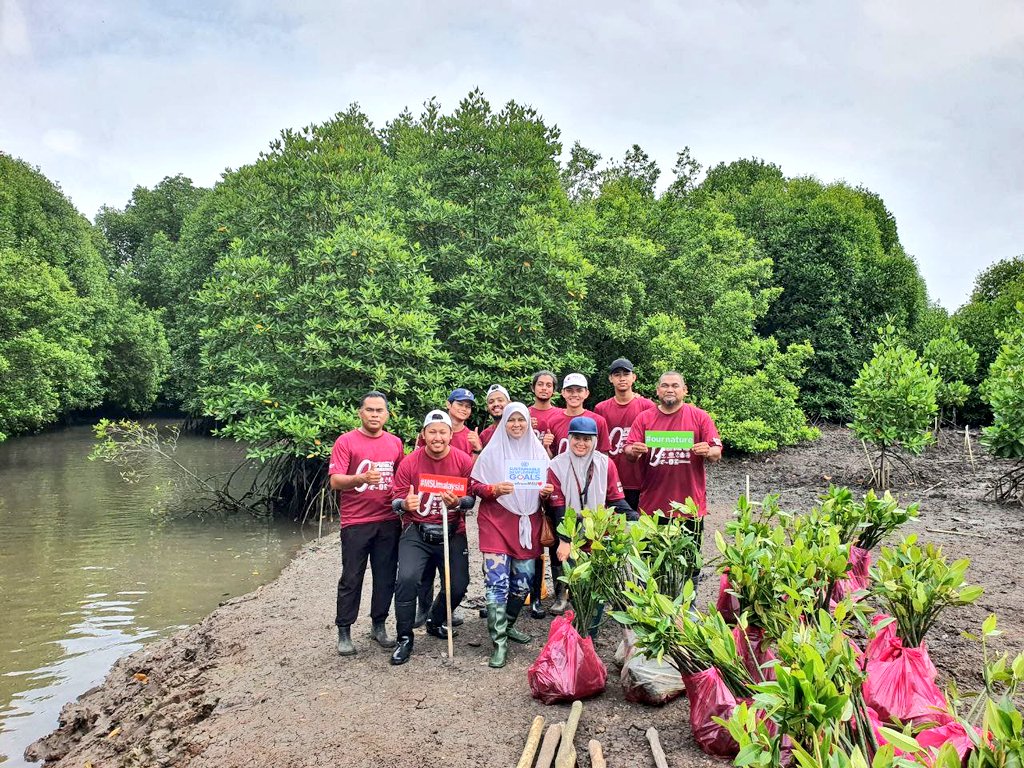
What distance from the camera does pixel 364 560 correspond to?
5945mm

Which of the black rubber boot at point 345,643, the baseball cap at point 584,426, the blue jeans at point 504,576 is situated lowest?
the black rubber boot at point 345,643

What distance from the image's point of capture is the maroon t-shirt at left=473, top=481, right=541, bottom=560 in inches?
224

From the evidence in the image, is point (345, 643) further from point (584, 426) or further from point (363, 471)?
point (584, 426)

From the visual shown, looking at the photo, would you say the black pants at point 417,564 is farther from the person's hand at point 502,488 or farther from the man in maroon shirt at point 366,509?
the person's hand at point 502,488

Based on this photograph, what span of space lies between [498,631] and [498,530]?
2.46 ft

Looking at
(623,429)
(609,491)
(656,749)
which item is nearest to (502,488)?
(609,491)

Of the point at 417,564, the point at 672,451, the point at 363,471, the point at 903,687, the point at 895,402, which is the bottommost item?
the point at 903,687

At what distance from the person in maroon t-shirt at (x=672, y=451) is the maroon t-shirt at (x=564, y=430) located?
446 millimetres

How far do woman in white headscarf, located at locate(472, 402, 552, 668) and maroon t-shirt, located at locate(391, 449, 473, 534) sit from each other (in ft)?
0.69

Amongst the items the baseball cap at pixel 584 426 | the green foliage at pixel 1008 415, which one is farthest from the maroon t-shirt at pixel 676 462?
the green foliage at pixel 1008 415

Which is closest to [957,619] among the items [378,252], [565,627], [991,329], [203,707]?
[565,627]

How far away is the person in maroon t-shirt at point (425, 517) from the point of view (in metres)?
5.75

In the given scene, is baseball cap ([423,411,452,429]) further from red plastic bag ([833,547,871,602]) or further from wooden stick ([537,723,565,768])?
red plastic bag ([833,547,871,602])

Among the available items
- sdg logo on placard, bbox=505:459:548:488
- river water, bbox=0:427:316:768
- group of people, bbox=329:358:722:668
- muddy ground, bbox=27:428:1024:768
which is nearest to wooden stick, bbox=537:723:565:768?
muddy ground, bbox=27:428:1024:768
